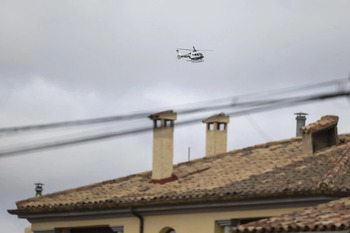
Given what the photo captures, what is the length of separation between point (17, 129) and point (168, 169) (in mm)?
14558

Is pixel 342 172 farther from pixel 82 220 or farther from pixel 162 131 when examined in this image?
pixel 82 220

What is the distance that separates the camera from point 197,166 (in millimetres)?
31484

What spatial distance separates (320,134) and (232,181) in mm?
3364

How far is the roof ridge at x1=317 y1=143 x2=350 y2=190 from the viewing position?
24.9 meters

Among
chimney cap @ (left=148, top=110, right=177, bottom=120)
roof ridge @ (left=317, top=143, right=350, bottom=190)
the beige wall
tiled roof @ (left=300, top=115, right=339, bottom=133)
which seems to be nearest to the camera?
roof ridge @ (left=317, top=143, right=350, bottom=190)

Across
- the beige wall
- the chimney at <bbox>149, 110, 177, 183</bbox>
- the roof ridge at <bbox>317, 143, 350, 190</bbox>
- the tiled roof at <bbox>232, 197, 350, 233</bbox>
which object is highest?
the chimney at <bbox>149, 110, 177, 183</bbox>

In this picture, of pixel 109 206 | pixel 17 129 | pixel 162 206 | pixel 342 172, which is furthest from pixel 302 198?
pixel 17 129

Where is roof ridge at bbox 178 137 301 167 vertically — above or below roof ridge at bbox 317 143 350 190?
above

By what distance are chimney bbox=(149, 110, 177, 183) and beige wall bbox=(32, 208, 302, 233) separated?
1677mm

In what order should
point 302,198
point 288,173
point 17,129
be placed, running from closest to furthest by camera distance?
point 17,129, point 302,198, point 288,173

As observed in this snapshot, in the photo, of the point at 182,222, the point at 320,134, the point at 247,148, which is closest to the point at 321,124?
the point at 320,134

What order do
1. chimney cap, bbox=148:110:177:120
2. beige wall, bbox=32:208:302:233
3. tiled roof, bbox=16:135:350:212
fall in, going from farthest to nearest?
chimney cap, bbox=148:110:177:120, beige wall, bbox=32:208:302:233, tiled roof, bbox=16:135:350:212

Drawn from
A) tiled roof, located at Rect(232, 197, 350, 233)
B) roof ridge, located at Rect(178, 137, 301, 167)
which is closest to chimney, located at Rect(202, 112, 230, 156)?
roof ridge, located at Rect(178, 137, 301, 167)

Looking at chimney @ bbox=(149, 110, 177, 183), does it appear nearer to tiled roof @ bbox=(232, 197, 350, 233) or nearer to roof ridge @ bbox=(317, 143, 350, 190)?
roof ridge @ bbox=(317, 143, 350, 190)
